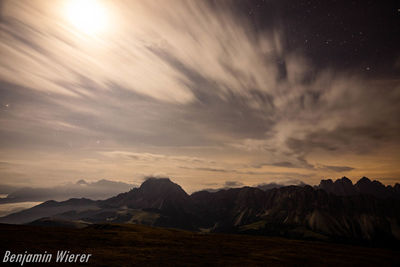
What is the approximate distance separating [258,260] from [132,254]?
18994 millimetres

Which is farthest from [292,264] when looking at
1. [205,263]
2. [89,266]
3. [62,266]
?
[62,266]

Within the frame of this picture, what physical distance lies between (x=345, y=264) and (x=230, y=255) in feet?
58.6

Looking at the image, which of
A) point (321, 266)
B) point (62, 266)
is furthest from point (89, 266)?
point (321, 266)

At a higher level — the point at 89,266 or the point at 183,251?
the point at 89,266

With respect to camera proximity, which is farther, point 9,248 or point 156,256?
point 156,256

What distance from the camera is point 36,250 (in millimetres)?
28734

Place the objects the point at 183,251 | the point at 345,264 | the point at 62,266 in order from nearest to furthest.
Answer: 1. the point at 62,266
2. the point at 345,264
3. the point at 183,251

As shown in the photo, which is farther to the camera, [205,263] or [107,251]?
[107,251]

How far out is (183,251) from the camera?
35.8 metres

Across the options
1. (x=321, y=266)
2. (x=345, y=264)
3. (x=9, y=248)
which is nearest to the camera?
(x=9, y=248)

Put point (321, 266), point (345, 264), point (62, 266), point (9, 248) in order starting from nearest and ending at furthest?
1. point (62, 266)
2. point (9, 248)
3. point (321, 266)
4. point (345, 264)

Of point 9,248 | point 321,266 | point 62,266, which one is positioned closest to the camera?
point 62,266

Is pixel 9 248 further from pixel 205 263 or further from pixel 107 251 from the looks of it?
pixel 205 263

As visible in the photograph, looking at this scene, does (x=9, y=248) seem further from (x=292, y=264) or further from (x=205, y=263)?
(x=292, y=264)
